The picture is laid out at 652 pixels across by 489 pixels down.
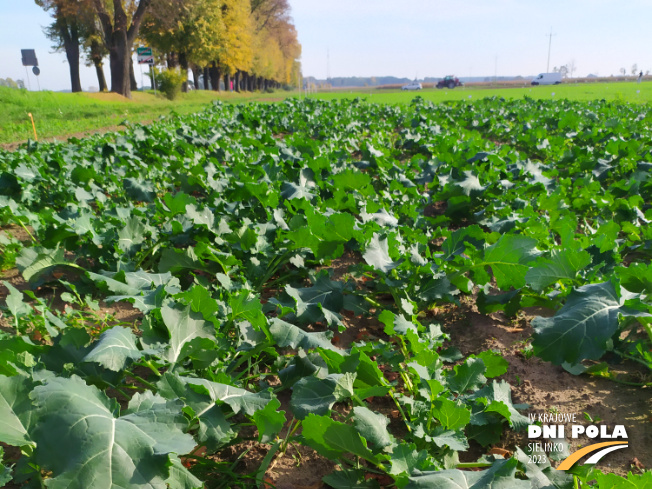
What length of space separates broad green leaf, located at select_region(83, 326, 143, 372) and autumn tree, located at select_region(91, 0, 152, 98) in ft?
94.2

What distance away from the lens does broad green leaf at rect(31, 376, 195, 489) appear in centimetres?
137

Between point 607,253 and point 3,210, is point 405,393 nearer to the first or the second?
point 607,253

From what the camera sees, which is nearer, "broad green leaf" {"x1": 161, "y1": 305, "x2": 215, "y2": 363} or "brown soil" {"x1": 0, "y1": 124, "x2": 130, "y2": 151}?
"broad green leaf" {"x1": 161, "y1": 305, "x2": 215, "y2": 363}

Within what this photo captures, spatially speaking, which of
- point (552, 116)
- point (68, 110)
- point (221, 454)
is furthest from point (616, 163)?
point (68, 110)

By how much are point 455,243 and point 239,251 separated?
1.63 m

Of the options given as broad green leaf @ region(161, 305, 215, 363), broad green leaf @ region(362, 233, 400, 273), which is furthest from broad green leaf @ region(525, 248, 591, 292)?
broad green leaf @ region(161, 305, 215, 363)

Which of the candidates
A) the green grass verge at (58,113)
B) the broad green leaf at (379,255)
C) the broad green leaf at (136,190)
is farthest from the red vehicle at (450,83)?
the broad green leaf at (379,255)

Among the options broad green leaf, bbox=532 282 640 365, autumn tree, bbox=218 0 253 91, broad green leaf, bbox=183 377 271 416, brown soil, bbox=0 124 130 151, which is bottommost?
broad green leaf, bbox=183 377 271 416

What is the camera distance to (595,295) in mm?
2350

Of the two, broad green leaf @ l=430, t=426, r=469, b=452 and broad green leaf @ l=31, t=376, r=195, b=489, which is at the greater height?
broad green leaf @ l=31, t=376, r=195, b=489

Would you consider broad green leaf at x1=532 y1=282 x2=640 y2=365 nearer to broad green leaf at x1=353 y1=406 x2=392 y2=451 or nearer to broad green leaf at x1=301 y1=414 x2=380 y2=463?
broad green leaf at x1=353 y1=406 x2=392 y2=451

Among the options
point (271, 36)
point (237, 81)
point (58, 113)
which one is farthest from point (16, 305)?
point (271, 36)

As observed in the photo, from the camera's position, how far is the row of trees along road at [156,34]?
26859mm

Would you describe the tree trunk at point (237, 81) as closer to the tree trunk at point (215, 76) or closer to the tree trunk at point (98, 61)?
the tree trunk at point (215, 76)
